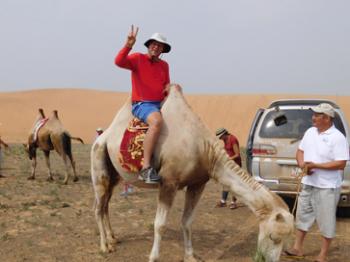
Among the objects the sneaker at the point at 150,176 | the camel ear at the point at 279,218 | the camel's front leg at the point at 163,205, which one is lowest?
the camel's front leg at the point at 163,205

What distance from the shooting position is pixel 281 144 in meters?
8.51

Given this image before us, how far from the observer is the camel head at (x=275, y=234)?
4913 millimetres

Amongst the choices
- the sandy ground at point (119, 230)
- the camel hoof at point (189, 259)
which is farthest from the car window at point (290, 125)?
the camel hoof at point (189, 259)

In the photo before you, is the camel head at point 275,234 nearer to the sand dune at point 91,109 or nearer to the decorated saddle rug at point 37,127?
the decorated saddle rug at point 37,127

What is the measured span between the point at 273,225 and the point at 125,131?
2327mm

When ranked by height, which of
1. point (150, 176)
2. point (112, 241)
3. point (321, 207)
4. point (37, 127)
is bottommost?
point (112, 241)

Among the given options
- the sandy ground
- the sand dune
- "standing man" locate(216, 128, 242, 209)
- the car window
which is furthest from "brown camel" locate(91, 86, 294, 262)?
the sand dune

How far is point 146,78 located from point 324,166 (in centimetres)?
247

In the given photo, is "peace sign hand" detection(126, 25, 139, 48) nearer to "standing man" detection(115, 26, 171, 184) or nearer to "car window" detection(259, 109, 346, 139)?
"standing man" detection(115, 26, 171, 184)

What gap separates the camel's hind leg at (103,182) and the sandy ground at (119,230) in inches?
7.0

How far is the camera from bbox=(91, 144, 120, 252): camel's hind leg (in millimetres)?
6641

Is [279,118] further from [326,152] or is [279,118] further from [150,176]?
[150,176]

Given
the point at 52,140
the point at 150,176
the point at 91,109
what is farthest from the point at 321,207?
the point at 91,109

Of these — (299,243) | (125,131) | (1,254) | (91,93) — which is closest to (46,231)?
(1,254)
